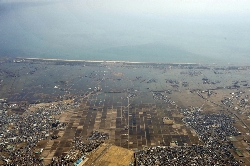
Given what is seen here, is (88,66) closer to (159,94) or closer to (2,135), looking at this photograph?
(159,94)

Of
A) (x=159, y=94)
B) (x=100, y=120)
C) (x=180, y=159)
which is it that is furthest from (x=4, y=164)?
(x=159, y=94)

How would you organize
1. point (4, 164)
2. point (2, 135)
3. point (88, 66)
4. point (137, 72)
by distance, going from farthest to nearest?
point (88, 66) < point (137, 72) < point (2, 135) < point (4, 164)

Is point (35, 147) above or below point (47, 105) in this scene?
below

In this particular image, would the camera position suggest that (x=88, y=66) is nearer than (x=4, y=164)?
No

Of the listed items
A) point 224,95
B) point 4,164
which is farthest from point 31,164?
point 224,95

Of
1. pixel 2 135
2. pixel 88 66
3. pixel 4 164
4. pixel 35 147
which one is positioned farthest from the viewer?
pixel 88 66

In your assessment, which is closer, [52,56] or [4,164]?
[4,164]

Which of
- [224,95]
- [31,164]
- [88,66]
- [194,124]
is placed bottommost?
[31,164]

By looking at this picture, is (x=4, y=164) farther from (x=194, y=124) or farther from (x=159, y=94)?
(x=159, y=94)

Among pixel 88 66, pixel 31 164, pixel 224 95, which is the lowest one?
pixel 31 164
